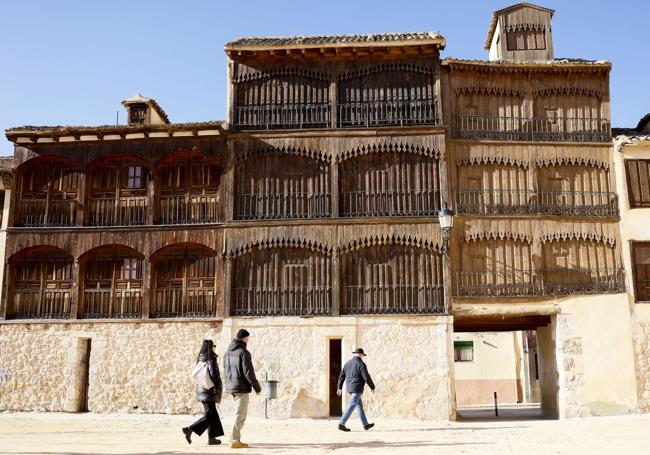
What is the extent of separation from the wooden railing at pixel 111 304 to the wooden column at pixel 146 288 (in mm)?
224

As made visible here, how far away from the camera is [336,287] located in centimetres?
2162

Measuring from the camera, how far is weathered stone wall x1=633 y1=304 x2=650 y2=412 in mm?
20875

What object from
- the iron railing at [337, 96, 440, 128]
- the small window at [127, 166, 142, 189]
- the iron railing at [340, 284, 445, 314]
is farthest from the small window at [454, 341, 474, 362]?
the small window at [127, 166, 142, 189]

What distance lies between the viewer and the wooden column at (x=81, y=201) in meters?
23.0

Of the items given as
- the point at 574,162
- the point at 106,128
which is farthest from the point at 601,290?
the point at 106,128

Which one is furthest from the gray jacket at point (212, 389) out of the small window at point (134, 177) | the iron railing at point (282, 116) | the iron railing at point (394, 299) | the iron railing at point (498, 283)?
the small window at point (134, 177)

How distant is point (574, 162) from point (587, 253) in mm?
3036

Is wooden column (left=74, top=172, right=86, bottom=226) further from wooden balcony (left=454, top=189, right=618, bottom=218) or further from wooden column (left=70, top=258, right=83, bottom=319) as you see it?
wooden balcony (left=454, top=189, right=618, bottom=218)

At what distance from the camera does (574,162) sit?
22625 mm

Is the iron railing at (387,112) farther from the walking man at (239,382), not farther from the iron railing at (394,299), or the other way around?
the walking man at (239,382)

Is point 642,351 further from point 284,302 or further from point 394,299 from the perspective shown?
point 284,302

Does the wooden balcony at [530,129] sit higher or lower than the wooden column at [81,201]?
higher

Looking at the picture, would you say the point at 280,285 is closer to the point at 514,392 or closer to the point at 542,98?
the point at 542,98

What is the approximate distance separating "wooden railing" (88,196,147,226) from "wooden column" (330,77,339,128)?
6.83 metres
